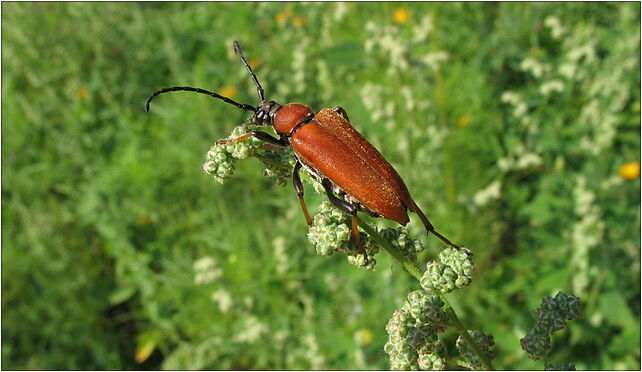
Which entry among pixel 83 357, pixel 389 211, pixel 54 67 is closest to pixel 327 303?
pixel 83 357

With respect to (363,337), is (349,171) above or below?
below

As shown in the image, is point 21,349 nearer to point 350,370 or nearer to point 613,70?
point 350,370

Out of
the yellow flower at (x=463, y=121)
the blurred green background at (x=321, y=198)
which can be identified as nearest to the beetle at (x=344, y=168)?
the blurred green background at (x=321, y=198)

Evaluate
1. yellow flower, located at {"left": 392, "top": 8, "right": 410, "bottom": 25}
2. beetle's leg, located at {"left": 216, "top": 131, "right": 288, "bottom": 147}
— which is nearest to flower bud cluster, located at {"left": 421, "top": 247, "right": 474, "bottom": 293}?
beetle's leg, located at {"left": 216, "top": 131, "right": 288, "bottom": 147}

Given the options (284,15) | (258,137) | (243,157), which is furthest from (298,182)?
(284,15)

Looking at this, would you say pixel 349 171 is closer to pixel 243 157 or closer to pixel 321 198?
pixel 243 157

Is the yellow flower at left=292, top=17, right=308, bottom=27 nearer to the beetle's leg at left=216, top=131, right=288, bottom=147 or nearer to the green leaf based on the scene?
the green leaf
